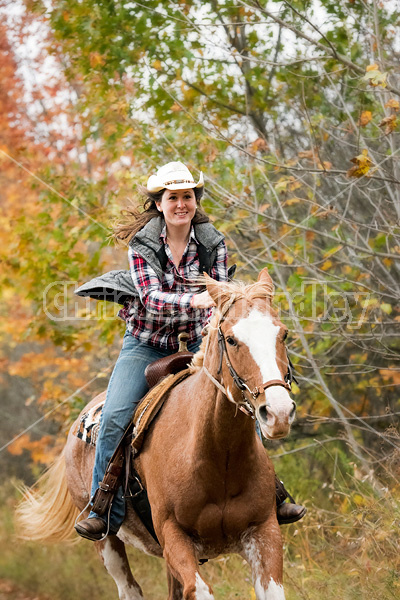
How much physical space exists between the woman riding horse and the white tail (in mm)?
1554

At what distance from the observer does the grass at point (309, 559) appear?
5.62 m

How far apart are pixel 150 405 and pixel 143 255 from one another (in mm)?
988

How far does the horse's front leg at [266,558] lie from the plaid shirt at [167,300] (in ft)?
4.53

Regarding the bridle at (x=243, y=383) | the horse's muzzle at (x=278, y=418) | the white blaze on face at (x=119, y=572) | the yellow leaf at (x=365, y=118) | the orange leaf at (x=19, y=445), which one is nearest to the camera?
the horse's muzzle at (x=278, y=418)

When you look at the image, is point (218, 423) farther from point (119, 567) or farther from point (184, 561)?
point (119, 567)

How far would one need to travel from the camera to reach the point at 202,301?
396cm

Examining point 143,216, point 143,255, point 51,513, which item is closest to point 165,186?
point 143,216

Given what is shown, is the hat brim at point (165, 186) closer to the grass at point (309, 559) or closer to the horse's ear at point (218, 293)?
the horse's ear at point (218, 293)

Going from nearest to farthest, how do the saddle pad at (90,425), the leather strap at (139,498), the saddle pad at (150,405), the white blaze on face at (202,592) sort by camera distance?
the white blaze on face at (202,592) → the saddle pad at (150,405) → the leather strap at (139,498) → the saddle pad at (90,425)

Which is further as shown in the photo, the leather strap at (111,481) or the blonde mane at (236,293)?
the leather strap at (111,481)

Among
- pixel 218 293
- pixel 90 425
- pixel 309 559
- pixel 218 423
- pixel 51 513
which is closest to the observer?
pixel 218 293

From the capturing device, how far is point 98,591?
858cm

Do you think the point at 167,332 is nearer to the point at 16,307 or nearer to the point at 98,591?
the point at 98,591

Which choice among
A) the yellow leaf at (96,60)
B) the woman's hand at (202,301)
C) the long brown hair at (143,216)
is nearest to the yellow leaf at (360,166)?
the long brown hair at (143,216)
